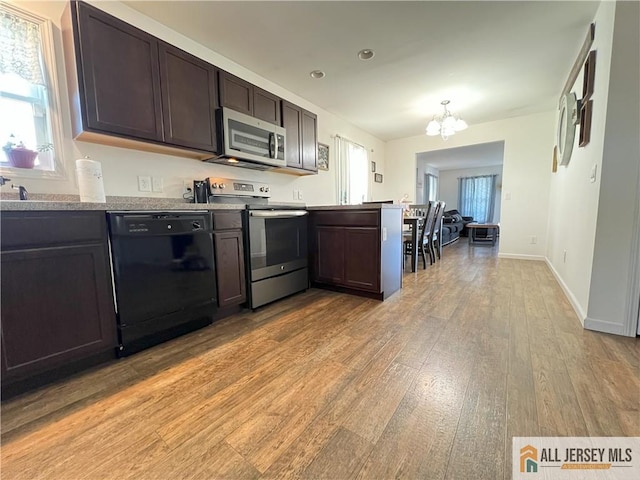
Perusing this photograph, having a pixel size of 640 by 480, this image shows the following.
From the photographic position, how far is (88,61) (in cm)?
163

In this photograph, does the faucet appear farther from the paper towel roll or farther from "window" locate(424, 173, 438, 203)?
"window" locate(424, 173, 438, 203)

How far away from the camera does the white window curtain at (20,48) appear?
5.25 ft

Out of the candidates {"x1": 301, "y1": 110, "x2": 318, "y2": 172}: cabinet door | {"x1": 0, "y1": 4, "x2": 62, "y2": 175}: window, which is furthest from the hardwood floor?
{"x1": 301, "y1": 110, "x2": 318, "y2": 172}: cabinet door

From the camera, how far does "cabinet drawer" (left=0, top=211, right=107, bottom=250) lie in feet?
3.93

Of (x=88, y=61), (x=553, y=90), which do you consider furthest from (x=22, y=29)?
(x=553, y=90)

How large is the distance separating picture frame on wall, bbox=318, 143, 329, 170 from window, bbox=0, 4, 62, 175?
297 centimetres

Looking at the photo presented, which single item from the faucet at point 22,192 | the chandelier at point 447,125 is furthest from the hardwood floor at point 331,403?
the chandelier at point 447,125

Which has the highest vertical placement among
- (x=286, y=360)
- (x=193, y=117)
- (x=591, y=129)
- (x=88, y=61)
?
(x=88, y=61)

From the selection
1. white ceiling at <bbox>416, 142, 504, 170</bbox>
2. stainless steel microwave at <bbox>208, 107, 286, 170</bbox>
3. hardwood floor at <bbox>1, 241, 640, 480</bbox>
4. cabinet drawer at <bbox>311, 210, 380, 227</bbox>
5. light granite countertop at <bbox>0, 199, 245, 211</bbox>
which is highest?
white ceiling at <bbox>416, 142, 504, 170</bbox>

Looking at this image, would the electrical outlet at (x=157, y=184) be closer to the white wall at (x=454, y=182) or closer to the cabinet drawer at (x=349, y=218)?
the cabinet drawer at (x=349, y=218)

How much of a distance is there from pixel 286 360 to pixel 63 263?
1282 mm

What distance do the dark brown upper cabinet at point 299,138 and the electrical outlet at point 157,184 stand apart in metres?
1.28

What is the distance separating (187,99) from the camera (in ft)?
6.98

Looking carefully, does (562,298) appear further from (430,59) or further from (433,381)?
(430,59)
